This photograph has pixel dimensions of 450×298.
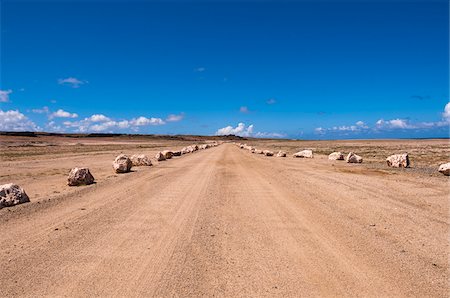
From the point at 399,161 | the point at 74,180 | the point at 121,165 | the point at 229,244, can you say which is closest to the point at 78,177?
the point at 74,180

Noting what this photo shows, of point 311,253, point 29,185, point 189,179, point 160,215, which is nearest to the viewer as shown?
point 311,253

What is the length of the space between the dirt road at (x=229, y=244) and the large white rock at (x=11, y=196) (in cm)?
47

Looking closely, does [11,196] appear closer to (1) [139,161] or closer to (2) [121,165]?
(2) [121,165]

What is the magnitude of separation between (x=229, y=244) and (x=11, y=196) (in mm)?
7233

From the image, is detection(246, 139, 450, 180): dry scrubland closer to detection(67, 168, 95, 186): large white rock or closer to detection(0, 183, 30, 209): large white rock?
detection(67, 168, 95, 186): large white rock

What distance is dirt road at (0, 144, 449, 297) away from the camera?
17.8 feet

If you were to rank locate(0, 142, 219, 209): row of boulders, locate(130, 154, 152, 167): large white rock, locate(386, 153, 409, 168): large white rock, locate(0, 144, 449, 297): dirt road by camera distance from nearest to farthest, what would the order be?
locate(0, 144, 449, 297): dirt road, locate(0, 142, 219, 209): row of boulders, locate(386, 153, 409, 168): large white rock, locate(130, 154, 152, 167): large white rock

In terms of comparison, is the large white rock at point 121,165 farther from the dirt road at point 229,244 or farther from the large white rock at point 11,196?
the large white rock at point 11,196

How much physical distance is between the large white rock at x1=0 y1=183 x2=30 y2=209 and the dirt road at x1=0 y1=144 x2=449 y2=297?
468 millimetres

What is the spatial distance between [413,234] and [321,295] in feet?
12.2

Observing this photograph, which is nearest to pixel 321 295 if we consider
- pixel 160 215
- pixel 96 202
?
pixel 160 215

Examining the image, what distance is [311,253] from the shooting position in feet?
21.9

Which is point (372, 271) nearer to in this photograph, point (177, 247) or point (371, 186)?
point (177, 247)

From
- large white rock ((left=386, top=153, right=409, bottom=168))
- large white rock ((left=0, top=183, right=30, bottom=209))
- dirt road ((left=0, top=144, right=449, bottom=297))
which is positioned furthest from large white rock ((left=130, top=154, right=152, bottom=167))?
large white rock ((left=386, top=153, right=409, bottom=168))
